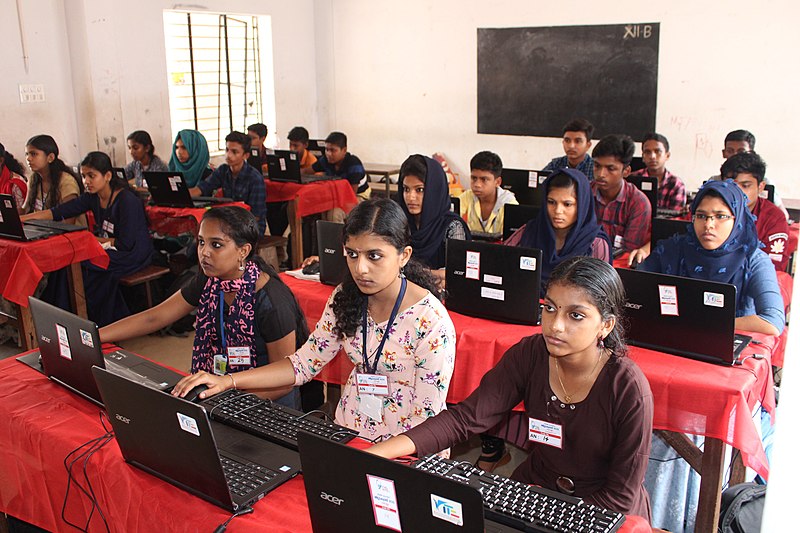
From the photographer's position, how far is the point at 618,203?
4527 millimetres

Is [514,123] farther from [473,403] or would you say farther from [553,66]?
[473,403]

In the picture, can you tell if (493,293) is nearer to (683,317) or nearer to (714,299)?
(683,317)

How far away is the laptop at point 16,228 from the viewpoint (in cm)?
428

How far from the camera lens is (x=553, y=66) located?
7.87m

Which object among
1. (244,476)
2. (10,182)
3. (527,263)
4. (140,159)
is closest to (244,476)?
(244,476)

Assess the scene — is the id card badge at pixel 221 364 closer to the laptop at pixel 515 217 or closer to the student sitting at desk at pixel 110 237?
the laptop at pixel 515 217

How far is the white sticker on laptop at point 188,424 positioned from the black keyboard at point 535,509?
0.47 m

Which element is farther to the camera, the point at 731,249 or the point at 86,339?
the point at 731,249

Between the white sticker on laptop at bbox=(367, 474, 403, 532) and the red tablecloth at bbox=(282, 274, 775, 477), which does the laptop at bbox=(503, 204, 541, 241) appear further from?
the white sticker on laptop at bbox=(367, 474, 403, 532)

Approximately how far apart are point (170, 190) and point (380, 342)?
3656 millimetres

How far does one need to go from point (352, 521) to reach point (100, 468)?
0.84m

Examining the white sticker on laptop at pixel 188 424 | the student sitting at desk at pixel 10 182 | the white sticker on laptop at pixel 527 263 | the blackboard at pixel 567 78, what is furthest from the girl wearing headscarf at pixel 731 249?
the student sitting at desk at pixel 10 182

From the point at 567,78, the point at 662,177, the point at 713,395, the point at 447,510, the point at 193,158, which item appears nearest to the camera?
the point at 447,510

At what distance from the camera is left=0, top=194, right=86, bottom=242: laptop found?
168 inches
